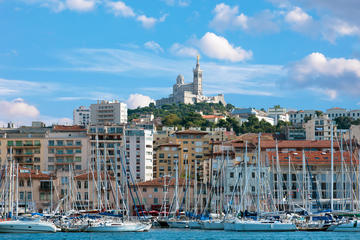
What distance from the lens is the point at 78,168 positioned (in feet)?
428

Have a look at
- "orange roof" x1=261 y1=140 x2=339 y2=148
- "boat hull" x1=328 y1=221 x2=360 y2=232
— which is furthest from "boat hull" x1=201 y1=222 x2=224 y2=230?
"orange roof" x1=261 y1=140 x2=339 y2=148

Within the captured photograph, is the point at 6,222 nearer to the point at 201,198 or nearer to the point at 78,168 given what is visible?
the point at 201,198

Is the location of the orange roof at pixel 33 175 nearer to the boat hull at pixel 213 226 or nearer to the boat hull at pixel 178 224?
the boat hull at pixel 178 224

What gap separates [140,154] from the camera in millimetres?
139375

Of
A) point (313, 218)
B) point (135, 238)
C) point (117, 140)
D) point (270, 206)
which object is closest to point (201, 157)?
point (117, 140)

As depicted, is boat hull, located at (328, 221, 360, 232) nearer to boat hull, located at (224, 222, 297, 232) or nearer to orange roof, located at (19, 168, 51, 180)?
boat hull, located at (224, 222, 297, 232)

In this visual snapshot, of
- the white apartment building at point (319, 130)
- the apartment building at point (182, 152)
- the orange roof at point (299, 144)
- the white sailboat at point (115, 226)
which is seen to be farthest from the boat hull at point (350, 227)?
the white apartment building at point (319, 130)

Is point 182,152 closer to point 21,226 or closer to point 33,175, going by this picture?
point 33,175

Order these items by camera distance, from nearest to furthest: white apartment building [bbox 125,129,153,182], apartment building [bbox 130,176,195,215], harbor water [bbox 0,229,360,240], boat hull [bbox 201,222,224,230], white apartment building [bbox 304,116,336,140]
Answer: harbor water [bbox 0,229,360,240], boat hull [bbox 201,222,224,230], apartment building [bbox 130,176,195,215], white apartment building [bbox 125,129,153,182], white apartment building [bbox 304,116,336,140]

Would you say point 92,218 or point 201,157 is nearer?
point 92,218

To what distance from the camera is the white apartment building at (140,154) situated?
137688 millimetres

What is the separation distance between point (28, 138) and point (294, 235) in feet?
238

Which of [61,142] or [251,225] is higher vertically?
[61,142]

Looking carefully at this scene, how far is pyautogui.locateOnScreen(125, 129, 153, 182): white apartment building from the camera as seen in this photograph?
452ft
